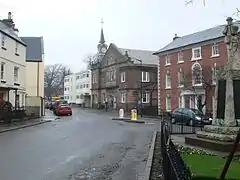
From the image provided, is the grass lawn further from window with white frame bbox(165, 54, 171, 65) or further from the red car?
window with white frame bbox(165, 54, 171, 65)

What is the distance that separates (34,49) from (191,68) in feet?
67.6

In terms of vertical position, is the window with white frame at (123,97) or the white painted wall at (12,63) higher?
the white painted wall at (12,63)

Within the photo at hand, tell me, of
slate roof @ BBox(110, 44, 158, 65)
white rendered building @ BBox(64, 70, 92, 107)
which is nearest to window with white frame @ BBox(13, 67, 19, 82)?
slate roof @ BBox(110, 44, 158, 65)

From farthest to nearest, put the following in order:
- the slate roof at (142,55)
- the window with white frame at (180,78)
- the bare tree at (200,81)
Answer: the slate roof at (142,55), the window with white frame at (180,78), the bare tree at (200,81)

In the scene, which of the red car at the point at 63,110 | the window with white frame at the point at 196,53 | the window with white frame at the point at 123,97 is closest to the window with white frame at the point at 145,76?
the window with white frame at the point at 123,97

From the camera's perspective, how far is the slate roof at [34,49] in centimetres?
5159

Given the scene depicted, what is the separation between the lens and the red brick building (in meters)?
46.6

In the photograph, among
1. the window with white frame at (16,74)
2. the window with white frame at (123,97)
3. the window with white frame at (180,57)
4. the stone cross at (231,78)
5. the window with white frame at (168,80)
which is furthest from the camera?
the window with white frame at (123,97)

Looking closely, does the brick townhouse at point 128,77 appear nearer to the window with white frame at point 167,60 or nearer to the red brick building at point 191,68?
the red brick building at point 191,68

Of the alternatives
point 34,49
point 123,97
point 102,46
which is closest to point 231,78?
point 34,49

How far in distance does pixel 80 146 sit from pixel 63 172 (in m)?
6.44

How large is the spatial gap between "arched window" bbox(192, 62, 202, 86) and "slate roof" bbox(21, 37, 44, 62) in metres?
19.1

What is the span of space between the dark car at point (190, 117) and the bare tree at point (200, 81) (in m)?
7.06

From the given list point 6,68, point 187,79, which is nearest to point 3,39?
point 6,68
